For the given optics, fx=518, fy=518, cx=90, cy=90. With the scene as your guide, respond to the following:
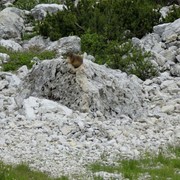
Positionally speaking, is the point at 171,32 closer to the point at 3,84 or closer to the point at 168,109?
the point at 168,109

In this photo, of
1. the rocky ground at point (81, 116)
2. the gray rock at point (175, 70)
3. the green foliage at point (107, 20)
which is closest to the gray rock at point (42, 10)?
the green foliage at point (107, 20)

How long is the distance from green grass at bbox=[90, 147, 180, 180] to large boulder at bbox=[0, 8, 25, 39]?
1544cm

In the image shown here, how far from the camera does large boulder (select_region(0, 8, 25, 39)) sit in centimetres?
2439

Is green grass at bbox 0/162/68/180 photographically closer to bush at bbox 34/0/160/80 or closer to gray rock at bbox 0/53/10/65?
gray rock at bbox 0/53/10/65

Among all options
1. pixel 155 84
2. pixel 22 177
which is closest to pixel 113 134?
pixel 22 177

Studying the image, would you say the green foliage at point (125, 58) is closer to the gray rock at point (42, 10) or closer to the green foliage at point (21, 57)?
the green foliage at point (21, 57)

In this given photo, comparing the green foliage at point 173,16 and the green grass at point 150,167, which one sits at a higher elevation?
the green grass at point 150,167

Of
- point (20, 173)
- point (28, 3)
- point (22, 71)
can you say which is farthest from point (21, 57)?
point (28, 3)

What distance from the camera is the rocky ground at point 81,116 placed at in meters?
10.3

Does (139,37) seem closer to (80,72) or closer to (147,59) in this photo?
(147,59)

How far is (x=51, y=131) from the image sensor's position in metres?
11.5

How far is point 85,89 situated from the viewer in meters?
13.0

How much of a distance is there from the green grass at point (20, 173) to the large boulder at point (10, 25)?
15.7m

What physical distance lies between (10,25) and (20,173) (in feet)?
55.3
